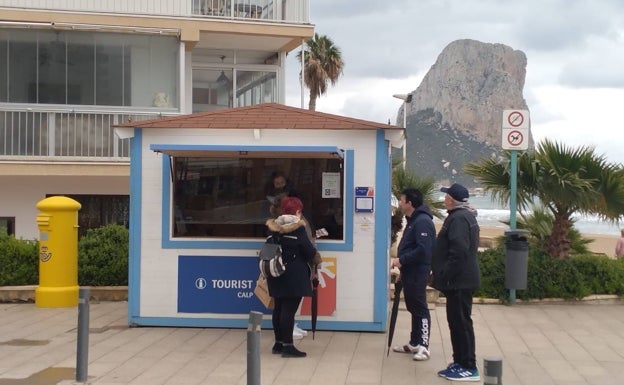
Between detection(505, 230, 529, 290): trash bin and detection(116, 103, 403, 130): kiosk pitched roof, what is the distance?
11.1 feet

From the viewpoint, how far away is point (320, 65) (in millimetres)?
43812

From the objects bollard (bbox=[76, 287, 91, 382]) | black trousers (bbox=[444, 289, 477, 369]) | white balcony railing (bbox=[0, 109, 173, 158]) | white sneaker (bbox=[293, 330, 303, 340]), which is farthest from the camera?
white balcony railing (bbox=[0, 109, 173, 158])

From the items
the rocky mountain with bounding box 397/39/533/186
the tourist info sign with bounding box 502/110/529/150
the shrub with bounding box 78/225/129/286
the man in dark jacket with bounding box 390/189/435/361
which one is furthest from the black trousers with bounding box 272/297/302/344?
the rocky mountain with bounding box 397/39/533/186

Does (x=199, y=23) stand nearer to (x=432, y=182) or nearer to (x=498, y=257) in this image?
(x=432, y=182)

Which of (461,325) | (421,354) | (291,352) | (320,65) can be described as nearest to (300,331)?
(291,352)

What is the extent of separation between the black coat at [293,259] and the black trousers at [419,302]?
3.43ft

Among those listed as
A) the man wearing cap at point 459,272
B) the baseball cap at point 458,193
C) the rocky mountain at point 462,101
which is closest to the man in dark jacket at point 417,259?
the man wearing cap at point 459,272

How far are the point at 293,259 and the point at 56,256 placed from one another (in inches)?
205

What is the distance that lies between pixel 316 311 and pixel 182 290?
72.4 inches

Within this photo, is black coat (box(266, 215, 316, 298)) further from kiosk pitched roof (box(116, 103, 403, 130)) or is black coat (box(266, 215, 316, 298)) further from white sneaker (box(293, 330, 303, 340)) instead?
kiosk pitched roof (box(116, 103, 403, 130))

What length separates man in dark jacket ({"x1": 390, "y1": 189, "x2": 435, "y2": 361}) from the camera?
953 cm

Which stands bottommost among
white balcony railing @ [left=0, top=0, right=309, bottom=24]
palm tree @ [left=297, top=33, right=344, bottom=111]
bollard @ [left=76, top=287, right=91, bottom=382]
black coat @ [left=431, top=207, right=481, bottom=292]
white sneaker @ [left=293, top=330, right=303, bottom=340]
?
white sneaker @ [left=293, top=330, right=303, bottom=340]

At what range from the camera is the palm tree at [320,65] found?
43688 millimetres

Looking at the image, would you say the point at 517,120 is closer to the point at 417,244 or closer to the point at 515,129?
the point at 515,129
